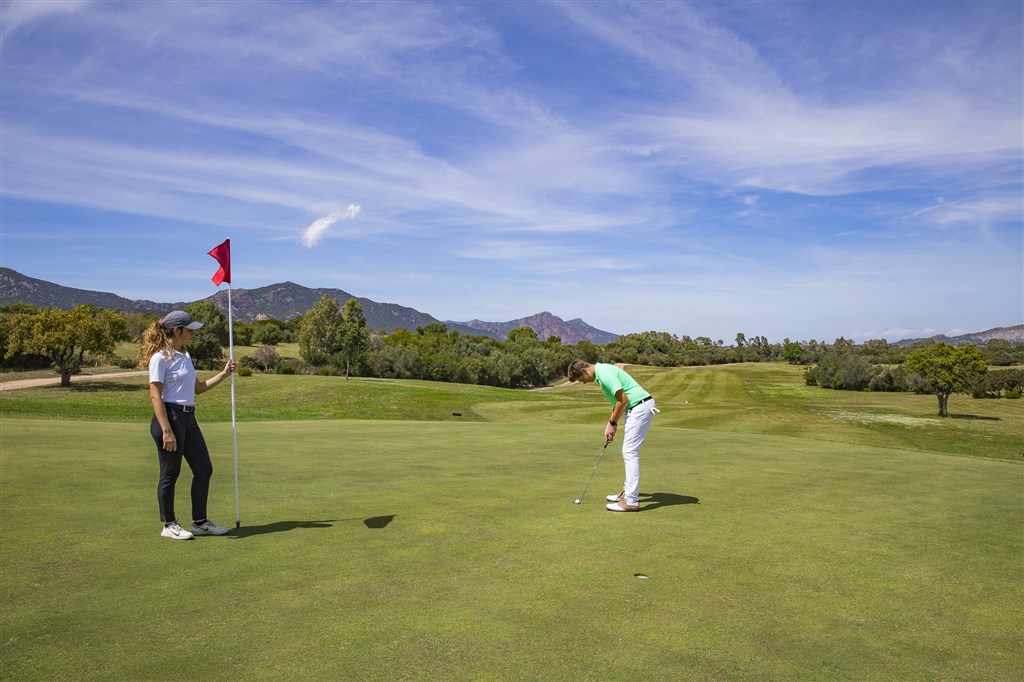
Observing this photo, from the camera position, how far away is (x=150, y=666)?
13.6ft

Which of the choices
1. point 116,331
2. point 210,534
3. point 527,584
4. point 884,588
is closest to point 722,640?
point 527,584

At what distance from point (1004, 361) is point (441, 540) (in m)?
100

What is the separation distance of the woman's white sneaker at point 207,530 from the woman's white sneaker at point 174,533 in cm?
19

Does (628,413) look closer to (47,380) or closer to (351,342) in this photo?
(47,380)

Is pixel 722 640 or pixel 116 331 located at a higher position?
pixel 116 331

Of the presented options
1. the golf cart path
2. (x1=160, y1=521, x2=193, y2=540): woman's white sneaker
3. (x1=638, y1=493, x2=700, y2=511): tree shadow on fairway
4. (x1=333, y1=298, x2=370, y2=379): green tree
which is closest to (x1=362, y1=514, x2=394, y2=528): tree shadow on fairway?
(x1=160, y1=521, x2=193, y2=540): woman's white sneaker

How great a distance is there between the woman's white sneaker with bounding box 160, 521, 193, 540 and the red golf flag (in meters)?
3.30

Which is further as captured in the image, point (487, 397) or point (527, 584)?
point (487, 397)

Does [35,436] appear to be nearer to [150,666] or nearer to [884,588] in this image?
[150,666]

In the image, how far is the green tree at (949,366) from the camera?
121ft

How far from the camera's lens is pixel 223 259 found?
877 cm

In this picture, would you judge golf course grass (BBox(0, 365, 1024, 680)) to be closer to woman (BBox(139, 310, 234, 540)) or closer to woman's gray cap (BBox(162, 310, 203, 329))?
woman (BBox(139, 310, 234, 540))

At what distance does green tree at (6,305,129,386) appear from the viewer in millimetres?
40844

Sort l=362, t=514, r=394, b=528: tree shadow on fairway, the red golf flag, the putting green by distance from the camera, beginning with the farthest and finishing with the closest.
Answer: the red golf flag < l=362, t=514, r=394, b=528: tree shadow on fairway < the putting green
